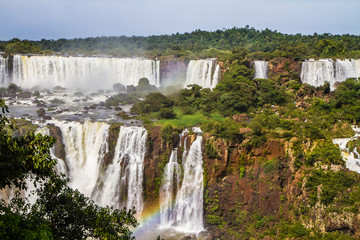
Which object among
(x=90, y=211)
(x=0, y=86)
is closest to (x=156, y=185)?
(x=90, y=211)

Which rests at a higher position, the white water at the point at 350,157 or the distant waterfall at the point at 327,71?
the distant waterfall at the point at 327,71

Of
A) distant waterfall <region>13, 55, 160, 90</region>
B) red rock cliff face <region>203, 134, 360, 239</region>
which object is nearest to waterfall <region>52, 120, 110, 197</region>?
red rock cliff face <region>203, 134, 360, 239</region>

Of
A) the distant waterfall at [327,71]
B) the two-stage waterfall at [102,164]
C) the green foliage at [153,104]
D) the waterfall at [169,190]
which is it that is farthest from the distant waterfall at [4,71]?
the distant waterfall at [327,71]

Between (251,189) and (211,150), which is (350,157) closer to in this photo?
(251,189)

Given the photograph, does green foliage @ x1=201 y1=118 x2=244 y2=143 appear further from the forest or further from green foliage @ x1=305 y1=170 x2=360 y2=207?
green foliage @ x1=305 y1=170 x2=360 y2=207

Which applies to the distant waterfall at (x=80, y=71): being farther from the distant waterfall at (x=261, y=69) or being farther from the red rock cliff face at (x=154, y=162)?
the red rock cliff face at (x=154, y=162)

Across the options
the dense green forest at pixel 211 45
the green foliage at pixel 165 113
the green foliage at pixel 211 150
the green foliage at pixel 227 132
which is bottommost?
the green foliage at pixel 211 150

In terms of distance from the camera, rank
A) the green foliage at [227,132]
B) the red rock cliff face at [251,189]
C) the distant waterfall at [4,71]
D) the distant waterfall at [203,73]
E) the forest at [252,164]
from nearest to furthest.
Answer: the forest at [252,164]
the red rock cliff face at [251,189]
the green foliage at [227,132]
the distant waterfall at [203,73]
the distant waterfall at [4,71]
